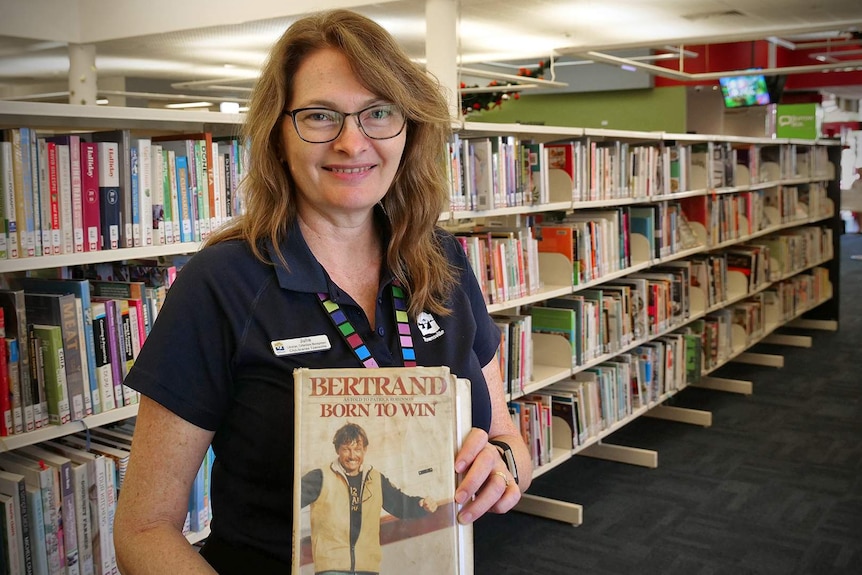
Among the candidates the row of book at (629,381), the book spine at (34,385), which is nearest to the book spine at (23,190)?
the book spine at (34,385)

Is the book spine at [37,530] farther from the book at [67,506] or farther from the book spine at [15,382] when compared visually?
the book spine at [15,382]

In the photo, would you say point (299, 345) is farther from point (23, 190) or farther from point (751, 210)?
point (751, 210)

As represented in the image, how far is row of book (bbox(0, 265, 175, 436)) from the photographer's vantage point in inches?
82.4

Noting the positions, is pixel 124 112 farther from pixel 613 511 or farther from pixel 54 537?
pixel 613 511

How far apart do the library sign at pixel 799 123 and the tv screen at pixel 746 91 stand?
5.90 feet

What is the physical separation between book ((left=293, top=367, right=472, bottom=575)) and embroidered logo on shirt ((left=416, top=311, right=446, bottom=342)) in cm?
25

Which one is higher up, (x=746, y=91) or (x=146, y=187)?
(x=746, y=91)

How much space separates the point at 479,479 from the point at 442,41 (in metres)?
3.13

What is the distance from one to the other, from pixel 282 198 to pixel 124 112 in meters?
1.13

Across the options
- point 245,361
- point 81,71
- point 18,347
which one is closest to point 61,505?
point 18,347

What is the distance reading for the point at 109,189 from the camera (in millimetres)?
2275

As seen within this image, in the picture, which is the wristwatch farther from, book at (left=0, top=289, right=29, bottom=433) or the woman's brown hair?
book at (left=0, top=289, right=29, bottom=433)

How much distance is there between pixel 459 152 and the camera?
3434 mm

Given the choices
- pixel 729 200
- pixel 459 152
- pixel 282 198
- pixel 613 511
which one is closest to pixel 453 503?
pixel 282 198
